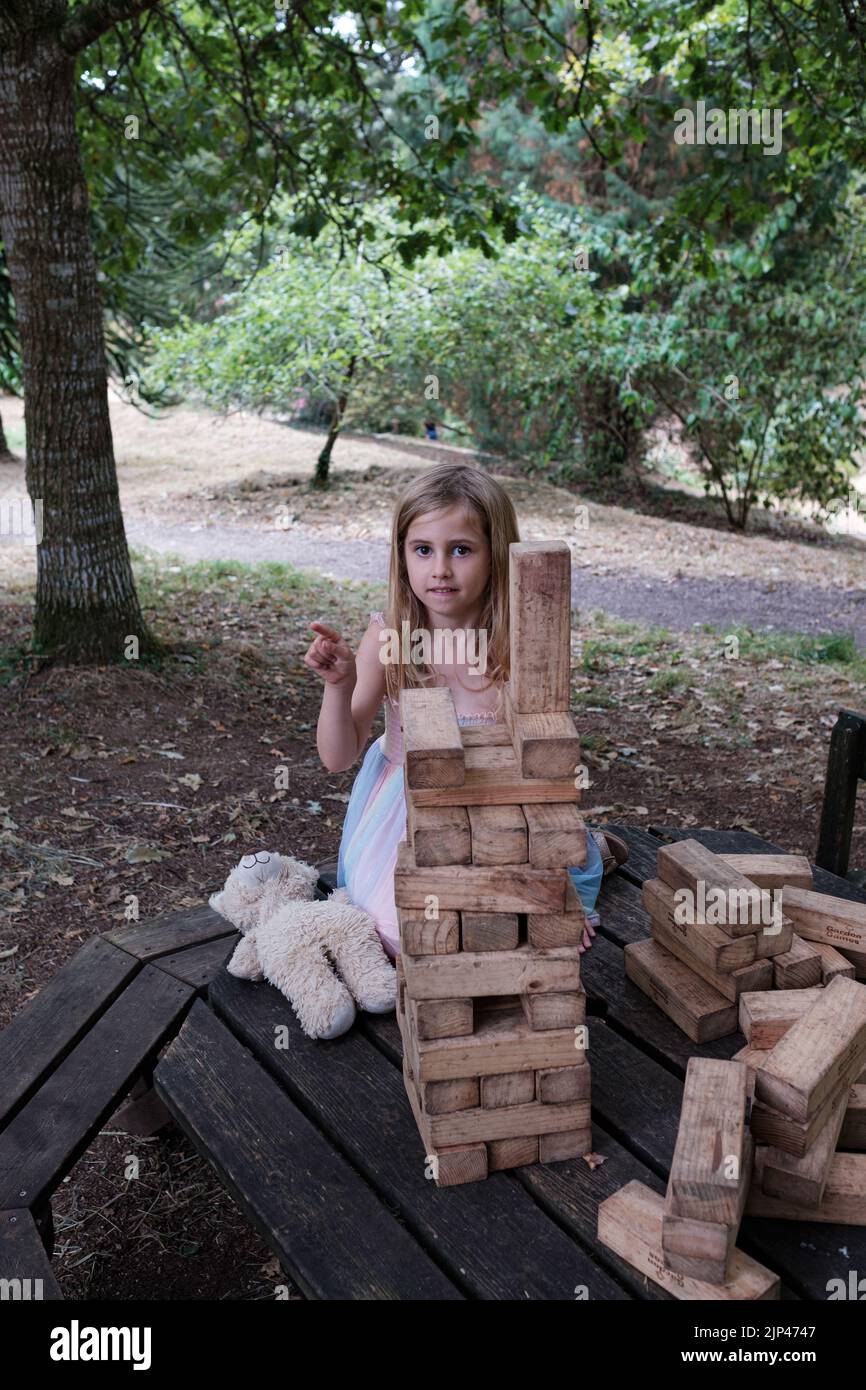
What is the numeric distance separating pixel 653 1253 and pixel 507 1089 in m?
0.36

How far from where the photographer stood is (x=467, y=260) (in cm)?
1305

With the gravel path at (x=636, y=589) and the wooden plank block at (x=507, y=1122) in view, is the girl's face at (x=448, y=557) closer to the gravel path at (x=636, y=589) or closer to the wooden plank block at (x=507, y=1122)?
the wooden plank block at (x=507, y=1122)

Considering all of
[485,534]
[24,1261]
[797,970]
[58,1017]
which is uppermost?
[485,534]

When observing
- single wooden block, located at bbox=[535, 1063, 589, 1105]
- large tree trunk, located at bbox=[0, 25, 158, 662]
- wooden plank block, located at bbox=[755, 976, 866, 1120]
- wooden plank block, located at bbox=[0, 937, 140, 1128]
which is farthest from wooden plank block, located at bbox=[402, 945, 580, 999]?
large tree trunk, located at bbox=[0, 25, 158, 662]

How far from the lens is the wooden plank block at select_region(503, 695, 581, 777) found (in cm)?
192

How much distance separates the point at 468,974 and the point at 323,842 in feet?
9.68

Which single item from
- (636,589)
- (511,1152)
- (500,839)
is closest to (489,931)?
(500,839)

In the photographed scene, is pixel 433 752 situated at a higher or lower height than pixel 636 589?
higher

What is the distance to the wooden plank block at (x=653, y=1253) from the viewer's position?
5.71 feet

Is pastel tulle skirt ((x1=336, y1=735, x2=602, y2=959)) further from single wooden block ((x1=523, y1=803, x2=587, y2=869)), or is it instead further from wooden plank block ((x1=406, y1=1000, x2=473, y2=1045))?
single wooden block ((x1=523, y1=803, x2=587, y2=869))

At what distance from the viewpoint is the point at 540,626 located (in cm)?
192

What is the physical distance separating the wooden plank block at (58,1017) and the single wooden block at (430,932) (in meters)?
1.04

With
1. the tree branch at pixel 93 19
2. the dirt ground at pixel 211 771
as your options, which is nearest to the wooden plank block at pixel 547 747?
the dirt ground at pixel 211 771

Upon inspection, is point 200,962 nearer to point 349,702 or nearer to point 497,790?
point 349,702
